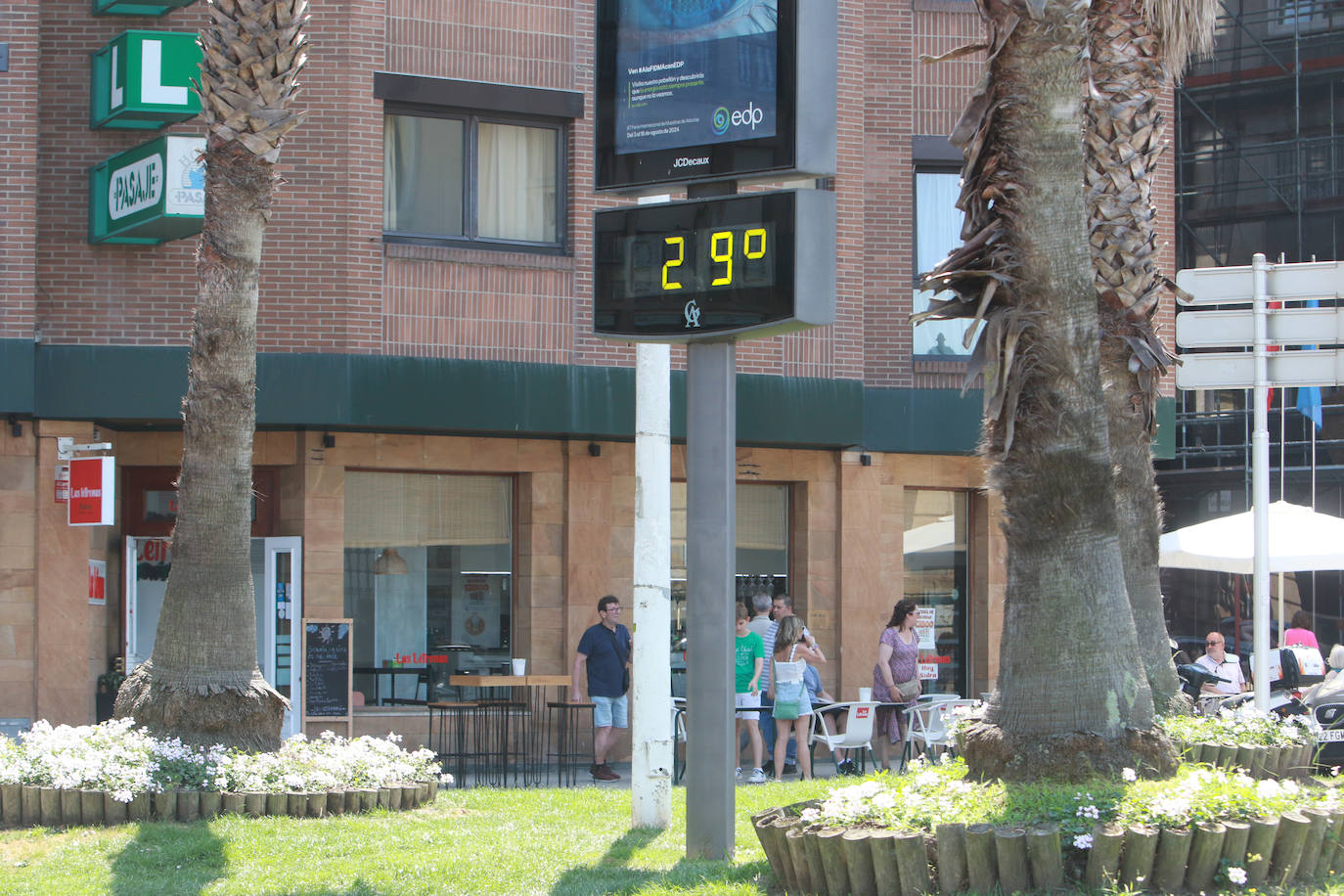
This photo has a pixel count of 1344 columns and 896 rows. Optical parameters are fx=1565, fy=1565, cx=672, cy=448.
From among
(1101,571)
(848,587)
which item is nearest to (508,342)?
(848,587)

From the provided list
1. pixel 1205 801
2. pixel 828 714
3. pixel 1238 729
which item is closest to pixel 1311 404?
pixel 828 714

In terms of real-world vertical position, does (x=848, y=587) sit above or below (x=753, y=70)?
below

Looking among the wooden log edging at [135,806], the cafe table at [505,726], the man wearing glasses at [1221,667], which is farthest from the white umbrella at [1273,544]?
the wooden log edging at [135,806]

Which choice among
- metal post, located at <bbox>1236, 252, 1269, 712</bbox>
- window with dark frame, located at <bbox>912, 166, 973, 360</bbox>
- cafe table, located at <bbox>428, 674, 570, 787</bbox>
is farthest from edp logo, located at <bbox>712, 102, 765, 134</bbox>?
window with dark frame, located at <bbox>912, 166, 973, 360</bbox>

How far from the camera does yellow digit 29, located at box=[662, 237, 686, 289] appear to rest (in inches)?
303

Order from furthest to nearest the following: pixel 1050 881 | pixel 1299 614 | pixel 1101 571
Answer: pixel 1299 614 → pixel 1101 571 → pixel 1050 881

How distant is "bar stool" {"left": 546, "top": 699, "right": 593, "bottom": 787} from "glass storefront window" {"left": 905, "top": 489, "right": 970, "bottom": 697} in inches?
185

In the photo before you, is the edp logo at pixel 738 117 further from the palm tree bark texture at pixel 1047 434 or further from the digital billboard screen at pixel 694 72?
the palm tree bark texture at pixel 1047 434

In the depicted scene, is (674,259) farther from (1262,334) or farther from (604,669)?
(604,669)

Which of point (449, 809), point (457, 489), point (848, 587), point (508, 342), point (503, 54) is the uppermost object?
point (503, 54)

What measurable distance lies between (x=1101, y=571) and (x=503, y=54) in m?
11.6

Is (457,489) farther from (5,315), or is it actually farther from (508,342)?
(5,315)

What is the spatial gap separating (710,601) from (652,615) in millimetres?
2727

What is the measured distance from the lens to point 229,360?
1142cm
